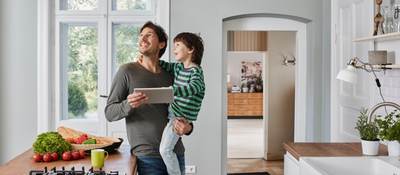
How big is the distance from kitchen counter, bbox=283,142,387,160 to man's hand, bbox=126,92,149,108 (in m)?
1.11

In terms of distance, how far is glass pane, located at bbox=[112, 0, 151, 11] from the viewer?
495cm

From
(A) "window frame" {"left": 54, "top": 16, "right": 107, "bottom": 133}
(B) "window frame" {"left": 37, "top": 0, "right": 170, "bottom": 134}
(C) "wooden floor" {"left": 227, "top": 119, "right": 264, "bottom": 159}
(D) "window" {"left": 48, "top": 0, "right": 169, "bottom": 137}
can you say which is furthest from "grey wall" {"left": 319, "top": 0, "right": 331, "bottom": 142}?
(C) "wooden floor" {"left": 227, "top": 119, "right": 264, "bottom": 159}

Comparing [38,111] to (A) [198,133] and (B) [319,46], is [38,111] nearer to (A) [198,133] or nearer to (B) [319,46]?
(A) [198,133]

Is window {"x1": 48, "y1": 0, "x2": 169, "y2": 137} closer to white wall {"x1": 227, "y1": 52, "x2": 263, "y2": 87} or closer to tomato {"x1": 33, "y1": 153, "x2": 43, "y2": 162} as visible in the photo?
tomato {"x1": 33, "y1": 153, "x2": 43, "y2": 162}

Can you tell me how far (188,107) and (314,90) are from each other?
8.97ft

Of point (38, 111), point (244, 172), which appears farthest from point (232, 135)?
point (38, 111)

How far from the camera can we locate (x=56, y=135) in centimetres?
259

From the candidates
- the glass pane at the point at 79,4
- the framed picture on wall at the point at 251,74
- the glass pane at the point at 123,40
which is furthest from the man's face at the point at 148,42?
the framed picture on wall at the point at 251,74

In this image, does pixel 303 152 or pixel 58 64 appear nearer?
pixel 303 152

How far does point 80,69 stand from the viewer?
196 inches

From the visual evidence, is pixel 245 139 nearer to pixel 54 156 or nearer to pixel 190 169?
pixel 190 169

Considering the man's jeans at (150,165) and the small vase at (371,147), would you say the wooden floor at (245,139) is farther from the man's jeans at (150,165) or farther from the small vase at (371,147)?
the man's jeans at (150,165)

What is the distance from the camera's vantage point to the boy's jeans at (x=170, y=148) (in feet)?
8.11

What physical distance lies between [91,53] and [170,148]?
2781 millimetres
